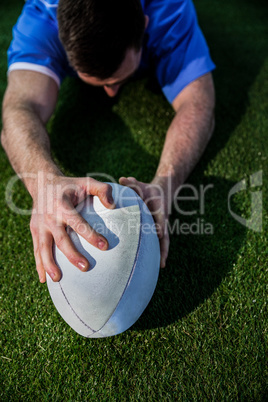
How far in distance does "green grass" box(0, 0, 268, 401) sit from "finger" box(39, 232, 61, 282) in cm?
42

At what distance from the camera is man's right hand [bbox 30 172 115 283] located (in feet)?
4.65

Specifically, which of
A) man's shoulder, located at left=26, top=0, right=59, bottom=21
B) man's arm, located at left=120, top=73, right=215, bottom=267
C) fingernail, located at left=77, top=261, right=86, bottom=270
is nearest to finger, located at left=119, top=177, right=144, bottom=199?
man's arm, located at left=120, top=73, right=215, bottom=267

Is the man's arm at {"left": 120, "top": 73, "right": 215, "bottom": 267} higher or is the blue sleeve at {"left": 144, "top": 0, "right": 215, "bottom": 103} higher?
the blue sleeve at {"left": 144, "top": 0, "right": 215, "bottom": 103}

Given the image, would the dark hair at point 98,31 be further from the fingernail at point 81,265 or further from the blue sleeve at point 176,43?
the fingernail at point 81,265

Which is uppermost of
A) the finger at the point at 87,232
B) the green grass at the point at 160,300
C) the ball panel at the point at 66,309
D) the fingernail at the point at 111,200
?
the fingernail at the point at 111,200

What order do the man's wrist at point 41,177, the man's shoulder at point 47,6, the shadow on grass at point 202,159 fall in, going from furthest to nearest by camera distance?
the man's shoulder at point 47,6, the shadow on grass at point 202,159, the man's wrist at point 41,177

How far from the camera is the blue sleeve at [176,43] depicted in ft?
7.66

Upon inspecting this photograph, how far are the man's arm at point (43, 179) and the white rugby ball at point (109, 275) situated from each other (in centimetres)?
4

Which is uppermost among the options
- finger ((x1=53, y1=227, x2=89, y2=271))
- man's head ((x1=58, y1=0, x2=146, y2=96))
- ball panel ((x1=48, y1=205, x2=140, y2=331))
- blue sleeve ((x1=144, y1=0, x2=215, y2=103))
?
man's head ((x1=58, y1=0, x2=146, y2=96))

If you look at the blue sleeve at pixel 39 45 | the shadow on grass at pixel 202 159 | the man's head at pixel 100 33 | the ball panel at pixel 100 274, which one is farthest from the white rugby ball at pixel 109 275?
the blue sleeve at pixel 39 45

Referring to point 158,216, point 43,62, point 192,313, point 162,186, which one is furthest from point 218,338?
point 43,62

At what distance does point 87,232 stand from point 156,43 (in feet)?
5.36

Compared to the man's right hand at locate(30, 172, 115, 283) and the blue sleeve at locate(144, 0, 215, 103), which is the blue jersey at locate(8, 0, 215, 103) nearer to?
the blue sleeve at locate(144, 0, 215, 103)

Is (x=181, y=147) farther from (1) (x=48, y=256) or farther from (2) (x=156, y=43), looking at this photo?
(1) (x=48, y=256)
